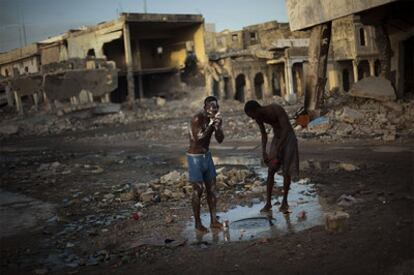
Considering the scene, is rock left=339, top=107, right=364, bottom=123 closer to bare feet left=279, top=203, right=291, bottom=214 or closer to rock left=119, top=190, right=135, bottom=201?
rock left=119, top=190, right=135, bottom=201

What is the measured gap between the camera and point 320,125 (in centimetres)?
1288

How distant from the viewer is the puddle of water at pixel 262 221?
16.2ft

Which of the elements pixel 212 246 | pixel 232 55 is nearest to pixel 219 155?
pixel 212 246

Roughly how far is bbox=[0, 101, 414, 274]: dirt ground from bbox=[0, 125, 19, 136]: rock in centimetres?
1131

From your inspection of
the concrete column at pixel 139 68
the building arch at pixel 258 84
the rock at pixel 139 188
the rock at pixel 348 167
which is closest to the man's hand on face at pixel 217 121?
the rock at pixel 139 188

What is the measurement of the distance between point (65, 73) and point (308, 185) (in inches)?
873

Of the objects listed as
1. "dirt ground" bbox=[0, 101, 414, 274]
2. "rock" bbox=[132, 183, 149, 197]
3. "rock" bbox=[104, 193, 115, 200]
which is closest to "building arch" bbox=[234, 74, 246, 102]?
"dirt ground" bbox=[0, 101, 414, 274]

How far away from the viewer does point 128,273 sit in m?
4.11

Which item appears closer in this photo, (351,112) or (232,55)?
(351,112)

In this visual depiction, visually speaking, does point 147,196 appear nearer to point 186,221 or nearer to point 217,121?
point 186,221

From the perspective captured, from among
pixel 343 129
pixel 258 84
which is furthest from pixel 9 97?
pixel 343 129

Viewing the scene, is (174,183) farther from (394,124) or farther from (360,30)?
(360,30)

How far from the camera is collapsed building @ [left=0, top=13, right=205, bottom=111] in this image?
88.2ft

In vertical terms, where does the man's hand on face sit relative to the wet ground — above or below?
above
